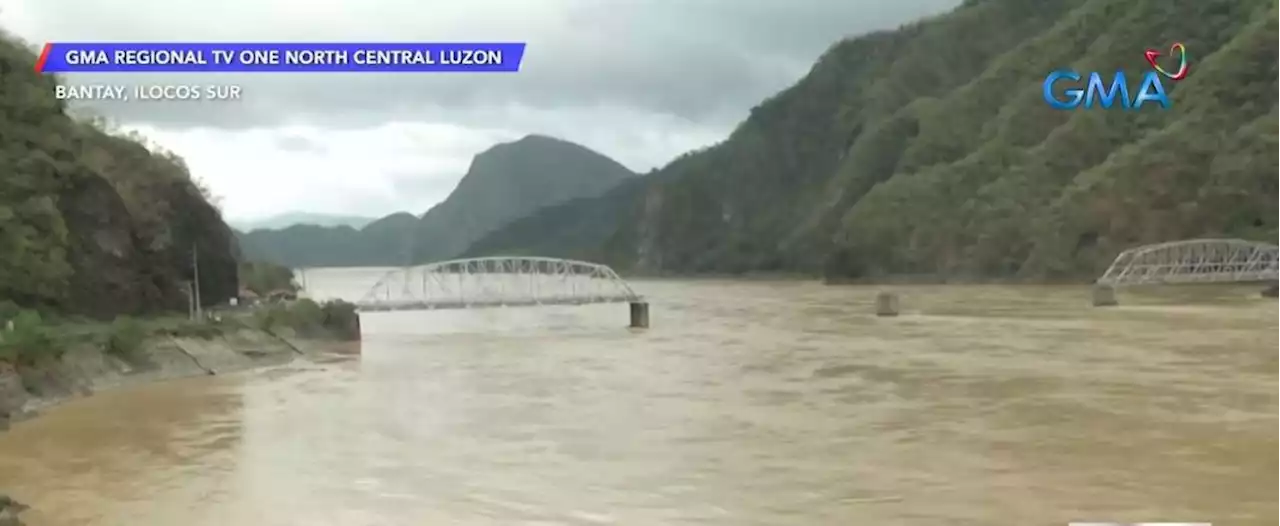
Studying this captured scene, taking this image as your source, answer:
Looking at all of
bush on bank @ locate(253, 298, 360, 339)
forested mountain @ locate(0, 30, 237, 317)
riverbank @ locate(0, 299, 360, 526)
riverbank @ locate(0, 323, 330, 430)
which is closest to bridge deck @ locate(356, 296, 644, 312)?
bush on bank @ locate(253, 298, 360, 339)

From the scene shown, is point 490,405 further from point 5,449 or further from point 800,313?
point 800,313

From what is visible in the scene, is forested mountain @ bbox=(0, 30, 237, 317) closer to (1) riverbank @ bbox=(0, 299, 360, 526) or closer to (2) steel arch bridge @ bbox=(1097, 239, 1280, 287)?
(1) riverbank @ bbox=(0, 299, 360, 526)

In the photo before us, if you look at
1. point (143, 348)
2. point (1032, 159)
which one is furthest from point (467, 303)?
point (1032, 159)

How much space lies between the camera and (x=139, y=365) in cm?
3606

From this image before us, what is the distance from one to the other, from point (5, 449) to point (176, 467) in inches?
189

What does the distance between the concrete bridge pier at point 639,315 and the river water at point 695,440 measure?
15.8 meters

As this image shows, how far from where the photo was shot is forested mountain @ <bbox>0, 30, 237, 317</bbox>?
127 feet

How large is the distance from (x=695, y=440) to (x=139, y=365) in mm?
20797

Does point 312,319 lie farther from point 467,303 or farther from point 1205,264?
point 1205,264

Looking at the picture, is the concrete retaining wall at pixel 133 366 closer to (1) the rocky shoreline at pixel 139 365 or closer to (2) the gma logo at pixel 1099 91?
(1) the rocky shoreline at pixel 139 365

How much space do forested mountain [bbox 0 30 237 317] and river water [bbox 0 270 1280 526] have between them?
24.4 ft

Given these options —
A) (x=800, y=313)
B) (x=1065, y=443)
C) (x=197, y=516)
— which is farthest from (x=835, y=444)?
(x=800, y=313)

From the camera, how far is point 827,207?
6791 inches

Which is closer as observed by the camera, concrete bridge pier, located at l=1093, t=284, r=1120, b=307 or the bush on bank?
the bush on bank
